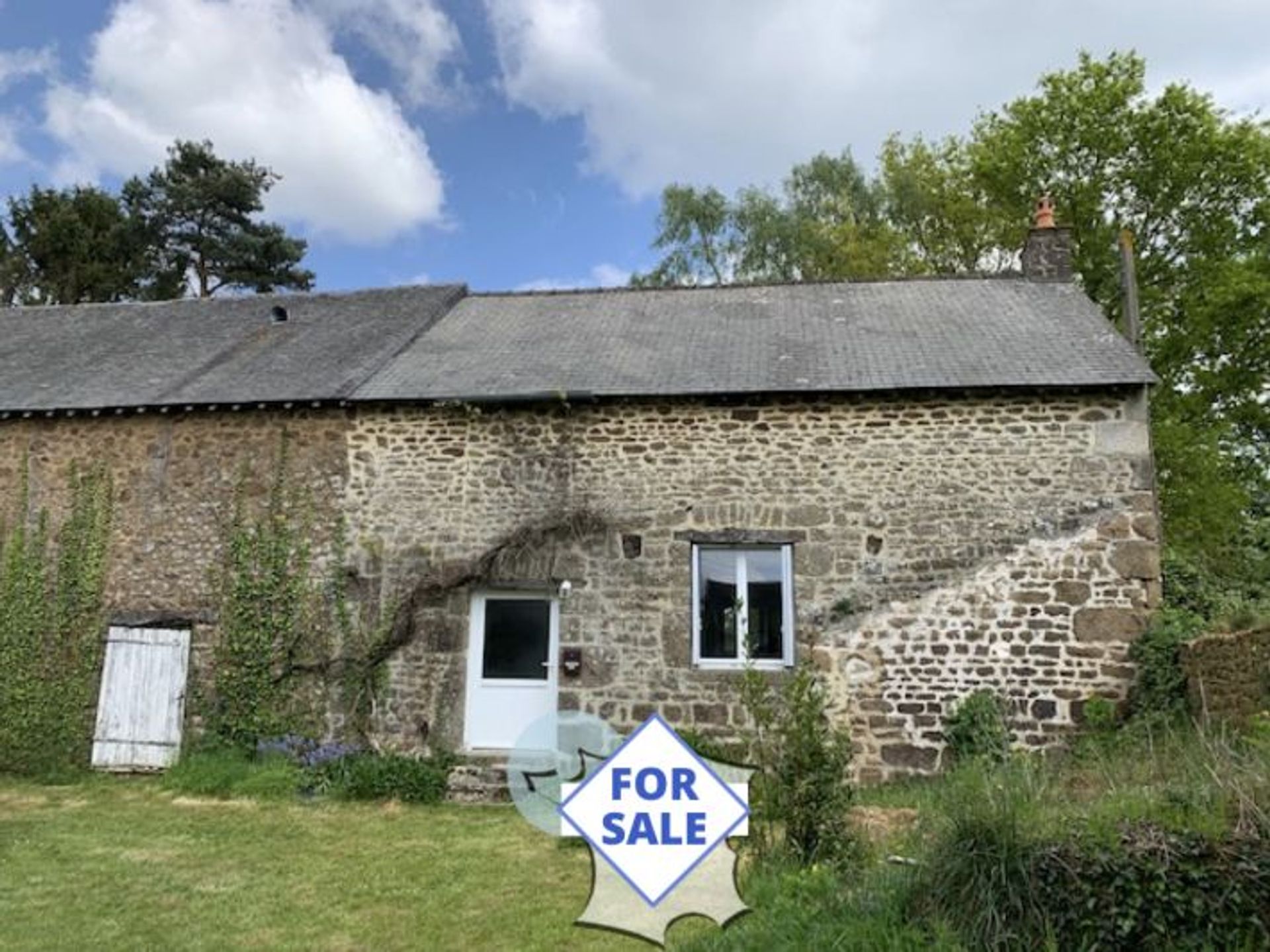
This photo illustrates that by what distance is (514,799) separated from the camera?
26.6ft

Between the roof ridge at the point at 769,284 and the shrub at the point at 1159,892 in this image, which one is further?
the roof ridge at the point at 769,284

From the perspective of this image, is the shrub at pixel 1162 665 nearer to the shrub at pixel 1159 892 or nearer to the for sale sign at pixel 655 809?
the shrub at pixel 1159 892

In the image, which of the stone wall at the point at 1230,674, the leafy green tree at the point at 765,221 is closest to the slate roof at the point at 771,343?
the stone wall at the point at 1230,674

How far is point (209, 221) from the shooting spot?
90.5 feet

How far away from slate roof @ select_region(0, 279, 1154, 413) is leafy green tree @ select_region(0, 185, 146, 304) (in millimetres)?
13586

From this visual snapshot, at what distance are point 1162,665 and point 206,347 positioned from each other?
12.2 m

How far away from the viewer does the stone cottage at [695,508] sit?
8656 millimetres

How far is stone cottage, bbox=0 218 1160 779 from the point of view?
866 cm

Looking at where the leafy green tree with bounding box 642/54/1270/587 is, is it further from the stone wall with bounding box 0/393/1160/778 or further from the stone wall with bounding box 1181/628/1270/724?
the stone wall with bounding box 1181/628/1270/724

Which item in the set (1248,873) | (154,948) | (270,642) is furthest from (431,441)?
(1248,873)

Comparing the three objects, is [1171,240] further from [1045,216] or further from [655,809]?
[655,809]

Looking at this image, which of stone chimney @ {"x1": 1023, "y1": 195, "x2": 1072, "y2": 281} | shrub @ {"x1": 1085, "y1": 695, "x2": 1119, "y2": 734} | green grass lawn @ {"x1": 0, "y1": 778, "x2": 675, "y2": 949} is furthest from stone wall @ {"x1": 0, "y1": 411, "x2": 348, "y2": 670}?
stone chimney @ {"x1": 1023, "y1": 195, "x2": 1072, "y2": 281}

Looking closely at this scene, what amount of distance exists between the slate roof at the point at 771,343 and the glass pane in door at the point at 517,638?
231 cm

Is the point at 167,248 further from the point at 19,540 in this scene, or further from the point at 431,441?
the point at 431,441
